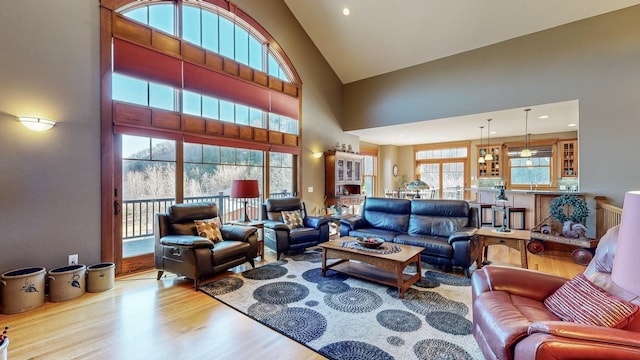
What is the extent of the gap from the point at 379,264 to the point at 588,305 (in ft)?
5.79

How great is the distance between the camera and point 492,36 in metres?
5.34

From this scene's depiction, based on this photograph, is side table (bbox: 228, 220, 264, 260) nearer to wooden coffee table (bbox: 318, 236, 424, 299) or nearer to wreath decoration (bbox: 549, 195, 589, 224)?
wooden coffee table (bbox: 318, 236, 424, 299)

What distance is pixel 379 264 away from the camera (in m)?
3.13

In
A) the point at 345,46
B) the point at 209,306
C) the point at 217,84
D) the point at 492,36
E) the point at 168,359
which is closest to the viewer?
the point at 168,359

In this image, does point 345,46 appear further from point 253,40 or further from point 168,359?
point 168,359

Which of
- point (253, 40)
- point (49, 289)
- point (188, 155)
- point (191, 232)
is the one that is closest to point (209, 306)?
point (191, 232)

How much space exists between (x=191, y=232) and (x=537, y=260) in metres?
5.42

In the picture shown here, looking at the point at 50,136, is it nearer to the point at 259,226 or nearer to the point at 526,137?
the point at 259,226

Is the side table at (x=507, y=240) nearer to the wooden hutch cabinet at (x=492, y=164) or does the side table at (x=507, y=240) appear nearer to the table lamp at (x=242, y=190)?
the table lamp at (x=242, y=190)

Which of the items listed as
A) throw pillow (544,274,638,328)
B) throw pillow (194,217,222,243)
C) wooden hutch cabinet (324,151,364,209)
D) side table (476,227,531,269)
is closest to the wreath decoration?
side table (476,227,531,269)

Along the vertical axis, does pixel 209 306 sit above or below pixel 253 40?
below

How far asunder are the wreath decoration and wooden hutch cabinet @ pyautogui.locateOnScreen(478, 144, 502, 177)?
180 inches

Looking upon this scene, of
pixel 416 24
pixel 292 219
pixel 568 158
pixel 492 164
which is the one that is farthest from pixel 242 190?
pixel 568 158

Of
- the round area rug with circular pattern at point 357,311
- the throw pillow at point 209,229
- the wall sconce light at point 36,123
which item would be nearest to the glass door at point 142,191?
the wall sconce light at point 36,123
